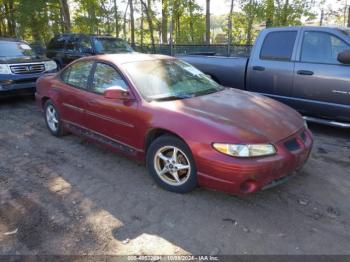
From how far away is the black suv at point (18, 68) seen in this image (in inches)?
310

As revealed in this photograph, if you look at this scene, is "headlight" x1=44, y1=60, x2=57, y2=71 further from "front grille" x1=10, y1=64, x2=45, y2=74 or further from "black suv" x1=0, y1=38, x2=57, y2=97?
"front grille" x1=10, y1=64, x2=45, y2=74

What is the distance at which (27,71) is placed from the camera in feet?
27.1

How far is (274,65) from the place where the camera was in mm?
6098

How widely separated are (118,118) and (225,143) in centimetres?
158

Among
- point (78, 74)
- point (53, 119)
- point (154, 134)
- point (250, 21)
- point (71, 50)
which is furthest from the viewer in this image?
point (250, 21)

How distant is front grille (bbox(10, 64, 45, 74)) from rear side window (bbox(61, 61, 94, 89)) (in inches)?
128

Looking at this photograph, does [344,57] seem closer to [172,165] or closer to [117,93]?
[172,165]

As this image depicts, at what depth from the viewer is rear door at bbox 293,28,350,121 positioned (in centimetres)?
536

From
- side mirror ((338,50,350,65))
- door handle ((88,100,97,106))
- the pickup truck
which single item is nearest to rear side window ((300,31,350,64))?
the pickup truck

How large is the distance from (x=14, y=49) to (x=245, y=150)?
809 cm

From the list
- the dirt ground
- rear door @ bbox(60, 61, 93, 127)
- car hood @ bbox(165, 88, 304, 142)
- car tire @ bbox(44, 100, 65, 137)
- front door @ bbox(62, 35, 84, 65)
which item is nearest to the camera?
the dirt ground

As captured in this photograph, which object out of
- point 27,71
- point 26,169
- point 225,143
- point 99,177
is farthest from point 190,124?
point 27,71

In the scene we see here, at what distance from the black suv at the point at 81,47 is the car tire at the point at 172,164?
25.5 ft

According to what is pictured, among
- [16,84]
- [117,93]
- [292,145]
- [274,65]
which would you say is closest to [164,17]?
[16,84]
